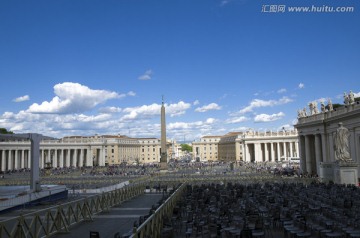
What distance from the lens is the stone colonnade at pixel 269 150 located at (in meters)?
117

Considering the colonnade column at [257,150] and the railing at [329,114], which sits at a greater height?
the railing at [329,114]

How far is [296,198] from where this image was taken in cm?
1941

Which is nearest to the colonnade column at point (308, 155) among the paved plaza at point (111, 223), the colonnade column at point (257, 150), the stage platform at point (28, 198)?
the paved plaza at point (111, 223)

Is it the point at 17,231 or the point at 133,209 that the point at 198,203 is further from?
the point at 17,231

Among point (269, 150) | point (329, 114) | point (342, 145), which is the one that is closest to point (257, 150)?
point (269, 150)

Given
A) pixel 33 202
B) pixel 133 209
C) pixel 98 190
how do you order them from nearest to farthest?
pixel 133 209 → pixel 33 202 → pixel 98 190

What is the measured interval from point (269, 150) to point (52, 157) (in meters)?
76.2

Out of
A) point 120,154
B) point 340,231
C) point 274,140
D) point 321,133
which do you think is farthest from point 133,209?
point 120,154

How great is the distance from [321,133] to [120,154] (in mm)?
119993

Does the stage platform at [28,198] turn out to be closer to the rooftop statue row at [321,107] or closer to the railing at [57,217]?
the railing at [57,217]

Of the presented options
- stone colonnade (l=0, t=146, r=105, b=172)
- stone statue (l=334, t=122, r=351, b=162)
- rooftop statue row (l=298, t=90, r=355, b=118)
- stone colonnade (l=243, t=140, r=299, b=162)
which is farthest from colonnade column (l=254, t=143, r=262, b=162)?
stone statue (l=334, t=122, r=351, b=162)

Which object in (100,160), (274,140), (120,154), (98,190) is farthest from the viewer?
(120,154)

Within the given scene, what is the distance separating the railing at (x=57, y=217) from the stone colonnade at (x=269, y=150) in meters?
98.5

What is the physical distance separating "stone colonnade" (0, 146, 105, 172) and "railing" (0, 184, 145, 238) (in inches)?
2980
